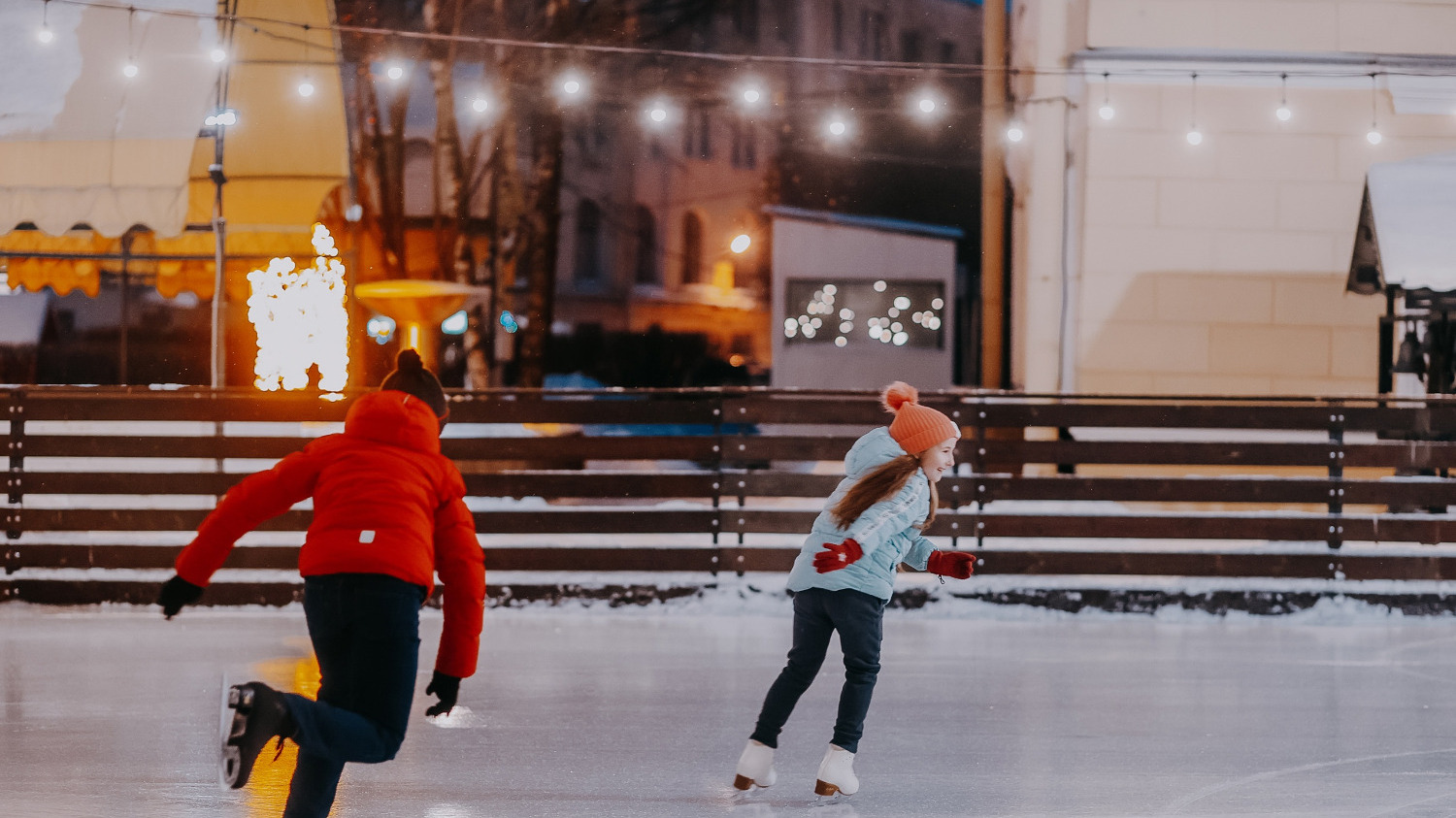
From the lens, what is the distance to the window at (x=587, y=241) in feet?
39.5

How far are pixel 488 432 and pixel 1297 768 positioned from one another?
8.12 metres

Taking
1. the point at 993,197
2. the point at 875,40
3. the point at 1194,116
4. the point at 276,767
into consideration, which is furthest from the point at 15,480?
the point at 1194,116

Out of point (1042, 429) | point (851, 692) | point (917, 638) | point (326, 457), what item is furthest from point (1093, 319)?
point (326, 457)

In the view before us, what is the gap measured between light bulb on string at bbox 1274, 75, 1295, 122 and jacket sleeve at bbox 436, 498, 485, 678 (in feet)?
31.6

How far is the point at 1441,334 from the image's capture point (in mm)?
10070

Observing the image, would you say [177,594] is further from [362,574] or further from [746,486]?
[746,486]

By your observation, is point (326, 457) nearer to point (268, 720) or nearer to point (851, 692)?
point (268, 720)

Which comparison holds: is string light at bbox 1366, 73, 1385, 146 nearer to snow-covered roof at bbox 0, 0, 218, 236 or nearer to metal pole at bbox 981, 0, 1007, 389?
metal pole at bbox 981, 0, 1007, 389

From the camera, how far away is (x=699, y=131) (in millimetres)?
11945

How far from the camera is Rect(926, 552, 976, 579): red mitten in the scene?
167 inches

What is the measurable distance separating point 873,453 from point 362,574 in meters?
1.80

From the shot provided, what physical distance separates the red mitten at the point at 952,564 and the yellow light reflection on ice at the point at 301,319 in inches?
339

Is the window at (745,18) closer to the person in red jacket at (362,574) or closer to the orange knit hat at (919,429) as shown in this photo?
the orange knit hat at (919,429)

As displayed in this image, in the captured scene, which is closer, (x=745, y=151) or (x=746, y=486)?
(x=746, y=486)
